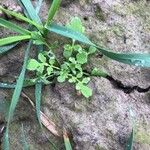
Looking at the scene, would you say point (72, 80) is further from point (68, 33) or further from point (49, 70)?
point (68, 33)

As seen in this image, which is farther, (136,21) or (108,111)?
(136,21)

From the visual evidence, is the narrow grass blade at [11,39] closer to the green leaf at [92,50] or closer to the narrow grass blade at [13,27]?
the narrow grass blade at [13,27]

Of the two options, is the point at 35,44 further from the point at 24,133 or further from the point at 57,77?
the point at 24,133

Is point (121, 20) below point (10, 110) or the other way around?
the other way around

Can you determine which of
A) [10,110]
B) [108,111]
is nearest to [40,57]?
[10,110]

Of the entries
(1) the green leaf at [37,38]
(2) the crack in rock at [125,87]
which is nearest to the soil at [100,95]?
(2) the crack in rock at [125,87]

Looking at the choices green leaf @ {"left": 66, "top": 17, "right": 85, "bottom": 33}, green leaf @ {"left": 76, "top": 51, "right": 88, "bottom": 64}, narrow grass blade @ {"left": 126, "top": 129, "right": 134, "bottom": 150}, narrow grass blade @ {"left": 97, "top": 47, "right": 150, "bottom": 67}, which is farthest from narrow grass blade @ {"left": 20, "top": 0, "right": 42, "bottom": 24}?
narrow grass blade @ {"left": 126, "top": 129, "right": 134, "bottom": 150}

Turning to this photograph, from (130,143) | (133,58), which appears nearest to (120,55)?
(133,58)
